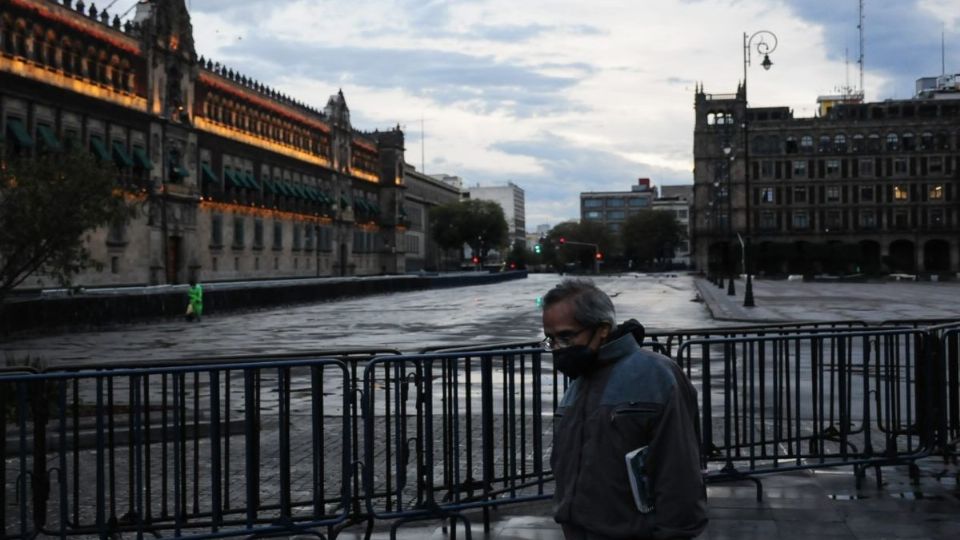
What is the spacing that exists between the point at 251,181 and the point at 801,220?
227 feet

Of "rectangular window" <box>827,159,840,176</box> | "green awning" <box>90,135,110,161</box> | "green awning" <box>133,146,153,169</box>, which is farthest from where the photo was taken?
"rectangular window" <box>827,159,840,176</box>

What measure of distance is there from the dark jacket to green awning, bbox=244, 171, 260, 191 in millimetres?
75046

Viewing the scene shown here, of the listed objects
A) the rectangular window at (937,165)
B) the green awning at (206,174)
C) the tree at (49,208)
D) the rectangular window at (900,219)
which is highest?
the rectangular window at (937,165)

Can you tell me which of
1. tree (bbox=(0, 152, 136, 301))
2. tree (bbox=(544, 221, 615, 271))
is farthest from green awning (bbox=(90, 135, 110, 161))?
tree (bbox=(544, 221, 615, 271))

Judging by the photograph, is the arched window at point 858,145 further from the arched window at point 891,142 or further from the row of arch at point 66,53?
the row of arch at point 66,53

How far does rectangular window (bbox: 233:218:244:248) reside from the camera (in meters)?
73.6

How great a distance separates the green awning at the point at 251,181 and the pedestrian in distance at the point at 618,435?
2952 inches

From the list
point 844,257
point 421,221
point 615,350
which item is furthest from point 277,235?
point 615,350

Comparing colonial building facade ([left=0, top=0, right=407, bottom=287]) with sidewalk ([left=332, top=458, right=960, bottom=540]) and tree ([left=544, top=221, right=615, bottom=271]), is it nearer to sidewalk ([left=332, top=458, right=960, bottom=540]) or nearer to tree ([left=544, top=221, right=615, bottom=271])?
sidewalk ([left=332, top=458, right=960, bottom=540])

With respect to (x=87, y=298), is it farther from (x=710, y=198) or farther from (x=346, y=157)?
(x=710, y=198)

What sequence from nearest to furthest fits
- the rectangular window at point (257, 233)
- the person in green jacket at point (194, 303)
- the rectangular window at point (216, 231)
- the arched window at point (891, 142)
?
the person in green jacket at point (194, 303) < the rectangular window at point (216, 231) < the rectangular window at point (257, 233) < the arched window at point (891, 142)

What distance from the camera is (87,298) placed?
3002 cm

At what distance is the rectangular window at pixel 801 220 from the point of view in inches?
4584

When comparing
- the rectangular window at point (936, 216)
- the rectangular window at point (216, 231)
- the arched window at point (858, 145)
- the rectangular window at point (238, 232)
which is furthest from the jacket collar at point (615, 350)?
the rectangular window at point (936, 216)
